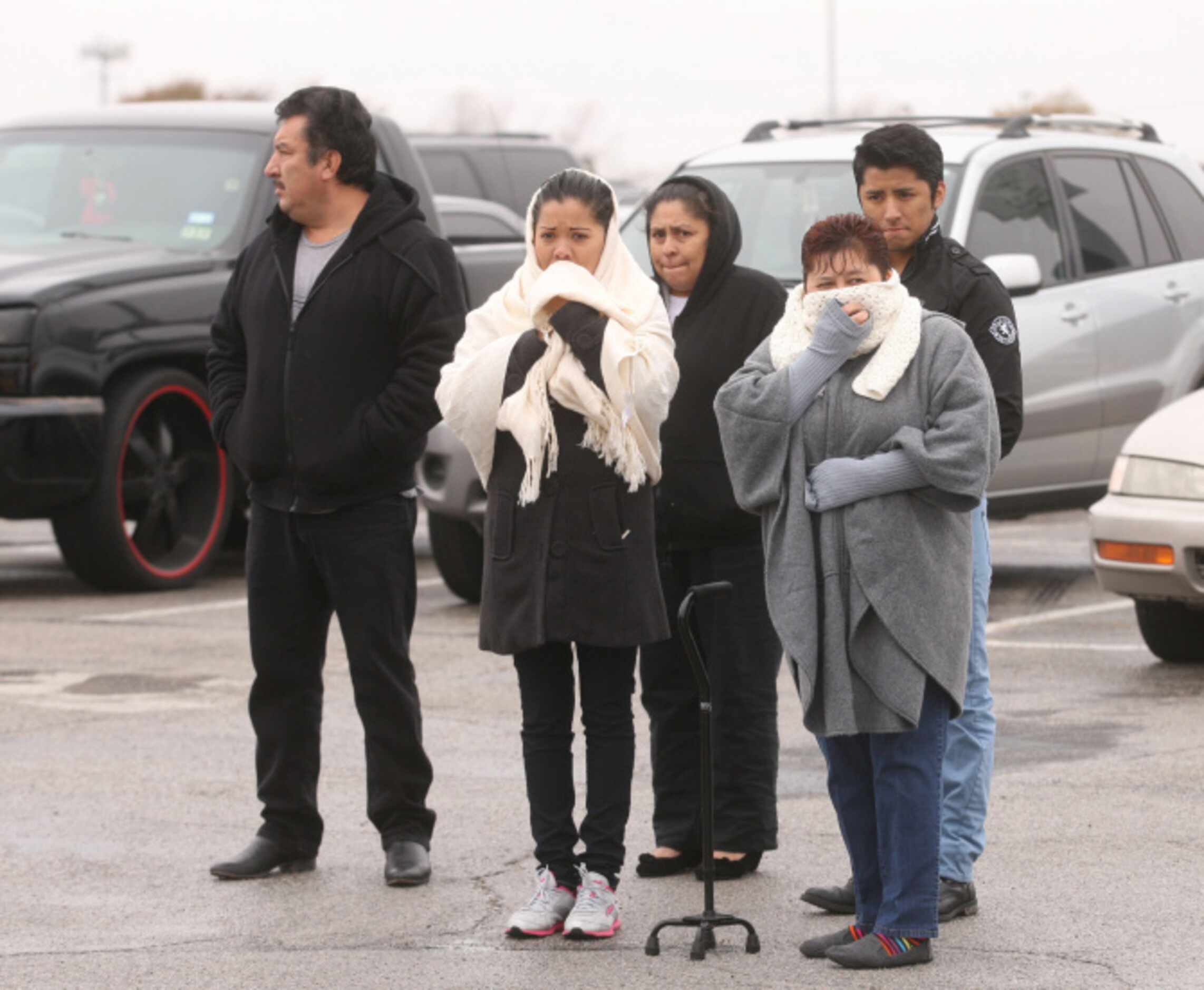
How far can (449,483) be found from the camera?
1022cm

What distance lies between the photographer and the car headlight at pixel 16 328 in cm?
1039

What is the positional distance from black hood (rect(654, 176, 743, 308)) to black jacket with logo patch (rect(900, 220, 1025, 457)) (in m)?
0.51

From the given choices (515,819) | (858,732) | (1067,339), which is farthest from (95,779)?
(1067,339)

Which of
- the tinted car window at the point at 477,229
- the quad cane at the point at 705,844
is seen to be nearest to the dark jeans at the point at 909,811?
the quad cane at the point at 705,844

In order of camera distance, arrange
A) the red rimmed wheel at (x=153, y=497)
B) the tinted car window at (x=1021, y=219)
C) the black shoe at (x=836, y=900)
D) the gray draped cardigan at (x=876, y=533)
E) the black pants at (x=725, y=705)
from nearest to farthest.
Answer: the gray draped cardigan at (x=876, y=533)
the black shoe at (x=836, y=900)
the black pants at (x=725, y=705)
the tinted car window at (x=1021, y=219)
the red rimmed wheel at (x=153, y=497)

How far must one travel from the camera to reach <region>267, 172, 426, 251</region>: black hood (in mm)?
6031

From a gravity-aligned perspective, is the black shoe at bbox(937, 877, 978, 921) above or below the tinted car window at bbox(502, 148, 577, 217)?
below

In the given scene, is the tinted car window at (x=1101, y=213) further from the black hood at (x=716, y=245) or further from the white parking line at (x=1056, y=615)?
the black hood at (x=716, y=245)

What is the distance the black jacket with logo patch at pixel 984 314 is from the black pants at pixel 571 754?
38.9 inches

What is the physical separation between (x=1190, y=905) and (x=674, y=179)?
6.74ft

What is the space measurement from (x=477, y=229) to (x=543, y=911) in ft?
28.6

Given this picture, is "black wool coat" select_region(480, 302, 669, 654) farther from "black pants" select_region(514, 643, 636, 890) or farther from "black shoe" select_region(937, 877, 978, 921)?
"black shoe" select_region(937, 877, 978, 921)

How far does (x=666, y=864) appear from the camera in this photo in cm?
604

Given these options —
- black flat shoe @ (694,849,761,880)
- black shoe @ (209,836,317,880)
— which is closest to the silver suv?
black flat shoe @ (694,849,761,880)
